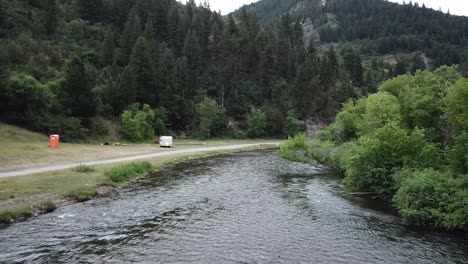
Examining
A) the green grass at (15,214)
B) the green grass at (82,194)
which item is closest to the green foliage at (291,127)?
the green grass at (82,194)

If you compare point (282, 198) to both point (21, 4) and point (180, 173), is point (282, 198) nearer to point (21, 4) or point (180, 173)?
point (180, 173)

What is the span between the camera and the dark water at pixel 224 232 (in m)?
18.4

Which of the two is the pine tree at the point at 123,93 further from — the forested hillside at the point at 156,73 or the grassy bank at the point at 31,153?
the grassy bank at the point at 31,153

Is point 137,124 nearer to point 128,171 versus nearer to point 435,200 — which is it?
point 128,171

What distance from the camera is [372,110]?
53.6 meters

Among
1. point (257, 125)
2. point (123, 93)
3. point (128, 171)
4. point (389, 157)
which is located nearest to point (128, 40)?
point (123, 93)

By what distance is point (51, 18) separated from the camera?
10306cm

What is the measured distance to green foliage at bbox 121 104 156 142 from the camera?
74.2m

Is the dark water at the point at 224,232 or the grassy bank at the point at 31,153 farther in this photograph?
the grassy bank at the point at 31,153

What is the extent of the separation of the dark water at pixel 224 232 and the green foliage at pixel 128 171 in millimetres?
2431

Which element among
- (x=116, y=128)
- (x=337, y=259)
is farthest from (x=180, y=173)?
(x=116, y=128)

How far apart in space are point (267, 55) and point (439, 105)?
98254 millimetres

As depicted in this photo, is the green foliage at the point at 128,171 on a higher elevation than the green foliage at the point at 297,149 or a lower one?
lower

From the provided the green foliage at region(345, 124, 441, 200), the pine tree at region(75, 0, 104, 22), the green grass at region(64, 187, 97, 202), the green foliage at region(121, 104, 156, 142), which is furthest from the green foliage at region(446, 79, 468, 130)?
the pine tree at region(75, 0, 104, 22)
